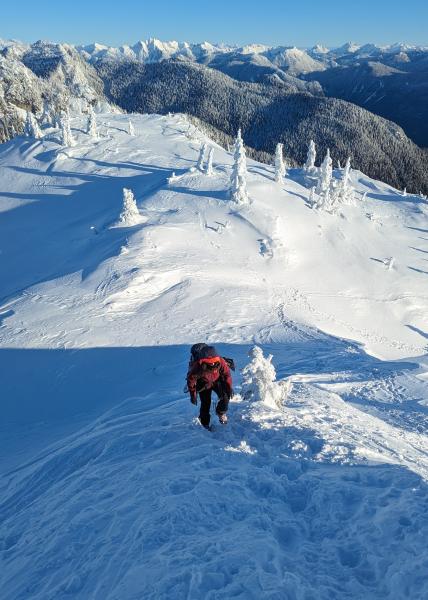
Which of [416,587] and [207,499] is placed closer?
[416,587]

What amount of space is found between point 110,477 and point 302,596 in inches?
167

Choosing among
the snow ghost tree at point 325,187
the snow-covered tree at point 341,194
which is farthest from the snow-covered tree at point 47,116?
the snow-covered tree at point 341,194

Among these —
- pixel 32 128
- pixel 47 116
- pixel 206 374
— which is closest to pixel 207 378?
pixel 206 374

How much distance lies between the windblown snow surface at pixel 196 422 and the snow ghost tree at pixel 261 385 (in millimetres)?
327

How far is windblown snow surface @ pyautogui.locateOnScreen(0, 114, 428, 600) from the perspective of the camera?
5.19 m

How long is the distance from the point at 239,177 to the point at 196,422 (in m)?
36.7

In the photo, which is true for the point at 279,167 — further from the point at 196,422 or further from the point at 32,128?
the point at 196,422

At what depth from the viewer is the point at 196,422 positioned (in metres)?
9.34

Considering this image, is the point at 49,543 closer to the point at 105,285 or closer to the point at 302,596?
the point at 302,596

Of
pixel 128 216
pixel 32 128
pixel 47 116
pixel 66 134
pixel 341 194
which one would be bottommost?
pixel 128 216

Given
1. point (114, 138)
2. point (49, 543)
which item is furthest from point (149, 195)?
point (49, 543)

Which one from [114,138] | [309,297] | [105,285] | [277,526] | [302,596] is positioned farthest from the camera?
[114,138]

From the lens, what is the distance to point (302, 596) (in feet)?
14.8

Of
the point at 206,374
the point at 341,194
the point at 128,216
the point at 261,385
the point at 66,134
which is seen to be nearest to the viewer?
the point at 206,374
